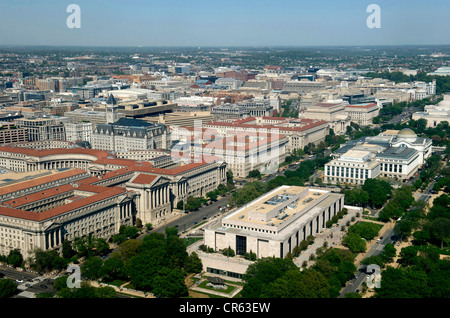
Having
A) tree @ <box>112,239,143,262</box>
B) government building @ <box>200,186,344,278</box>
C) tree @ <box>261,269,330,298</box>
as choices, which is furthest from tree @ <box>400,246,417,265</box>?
tree @ <box>112,239,143,262</box>

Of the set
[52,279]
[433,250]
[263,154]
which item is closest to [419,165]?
[263,154]

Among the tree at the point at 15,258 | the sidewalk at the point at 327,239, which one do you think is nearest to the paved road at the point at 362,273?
the sidewalk at the point at 327,239

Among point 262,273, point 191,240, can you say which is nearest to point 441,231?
point 262,273

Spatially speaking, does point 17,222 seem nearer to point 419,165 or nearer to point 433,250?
point 433,250

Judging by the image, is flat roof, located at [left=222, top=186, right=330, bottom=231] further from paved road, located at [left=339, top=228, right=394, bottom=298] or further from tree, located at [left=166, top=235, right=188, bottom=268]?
paved road, located at [left=339, top=228, right=394, bottom=298]

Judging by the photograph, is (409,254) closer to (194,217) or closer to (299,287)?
(299,287)

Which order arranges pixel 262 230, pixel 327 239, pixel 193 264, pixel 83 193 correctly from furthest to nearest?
pixel 83 193 < pixel 327 239 < pixel 262 230 < pixel 193 264

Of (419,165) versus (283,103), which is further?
(283,103)
